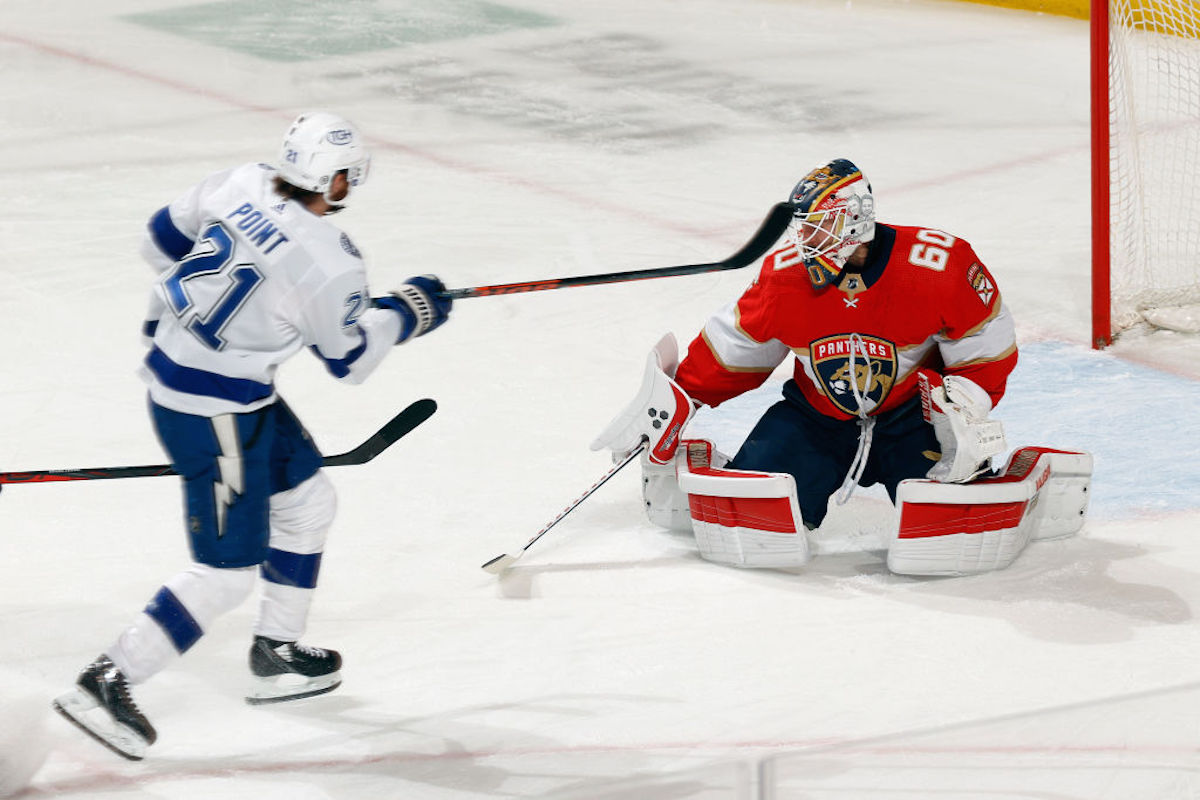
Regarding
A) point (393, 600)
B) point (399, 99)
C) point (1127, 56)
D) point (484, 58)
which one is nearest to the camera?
point (393, 600)

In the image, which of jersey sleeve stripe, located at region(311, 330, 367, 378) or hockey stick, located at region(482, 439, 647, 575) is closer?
jersey sleeve stripe, located at region(311, 330, 367, 378)

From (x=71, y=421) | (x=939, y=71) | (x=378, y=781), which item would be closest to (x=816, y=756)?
(x=378, y=781)

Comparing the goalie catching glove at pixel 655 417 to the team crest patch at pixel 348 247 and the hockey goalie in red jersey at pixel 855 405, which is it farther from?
the team crest patch at pixel 348 247

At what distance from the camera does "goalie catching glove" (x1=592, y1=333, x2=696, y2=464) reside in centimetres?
335

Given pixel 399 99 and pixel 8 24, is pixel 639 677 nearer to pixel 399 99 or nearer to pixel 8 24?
pixel 399 99

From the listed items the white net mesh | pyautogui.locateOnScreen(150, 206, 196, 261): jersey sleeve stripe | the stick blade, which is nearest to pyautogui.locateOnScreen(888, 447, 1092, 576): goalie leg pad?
the stick blade

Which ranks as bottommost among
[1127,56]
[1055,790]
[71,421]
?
[71,421]

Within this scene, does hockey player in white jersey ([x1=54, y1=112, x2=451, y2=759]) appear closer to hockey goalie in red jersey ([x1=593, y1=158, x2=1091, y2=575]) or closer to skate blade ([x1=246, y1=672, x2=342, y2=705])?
skate blade ([x1=246, y1=672, x2=342, y2=705])

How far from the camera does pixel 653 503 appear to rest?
349 centimetres

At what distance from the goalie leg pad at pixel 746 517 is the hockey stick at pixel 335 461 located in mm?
605

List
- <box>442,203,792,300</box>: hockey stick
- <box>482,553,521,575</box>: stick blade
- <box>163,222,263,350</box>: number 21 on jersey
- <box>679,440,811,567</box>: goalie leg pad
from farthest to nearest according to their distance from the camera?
<box>482,553,521,575</box>: stick blade, <box>679,440,811,567</box>: goalie leg pad, <box>442,203,792,300</box>: hockey stick, <box>163,222,263,350</box>: number 21 on jersey

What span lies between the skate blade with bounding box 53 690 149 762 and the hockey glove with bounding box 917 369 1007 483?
56.3 inches

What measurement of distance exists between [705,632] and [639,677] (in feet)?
0.65

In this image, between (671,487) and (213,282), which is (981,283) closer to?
(671,487)
